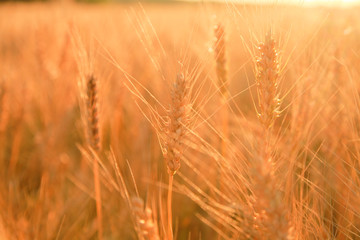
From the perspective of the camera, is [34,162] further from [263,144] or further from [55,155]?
[263,144]

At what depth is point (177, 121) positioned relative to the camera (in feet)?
2.76

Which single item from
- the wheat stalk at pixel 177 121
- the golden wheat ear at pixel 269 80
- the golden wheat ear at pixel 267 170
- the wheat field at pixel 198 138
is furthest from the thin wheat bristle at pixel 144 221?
the golden wheat ear at pixel 269 80

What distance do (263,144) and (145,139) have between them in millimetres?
1113

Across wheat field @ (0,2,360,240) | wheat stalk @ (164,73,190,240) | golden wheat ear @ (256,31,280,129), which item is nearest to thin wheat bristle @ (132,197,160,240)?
wheat field @ (0,2,360,240)

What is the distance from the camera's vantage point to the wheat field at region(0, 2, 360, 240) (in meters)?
0.84

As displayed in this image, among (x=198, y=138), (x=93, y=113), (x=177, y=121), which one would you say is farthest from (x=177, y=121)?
(x=93, y=113)

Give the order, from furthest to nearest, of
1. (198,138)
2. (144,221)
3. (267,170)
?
(198,138) → (144,221) → (267,170)

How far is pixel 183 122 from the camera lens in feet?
2.78

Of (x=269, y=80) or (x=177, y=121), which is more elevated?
(x=269, y=80)

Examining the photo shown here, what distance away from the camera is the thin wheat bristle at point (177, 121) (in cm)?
84

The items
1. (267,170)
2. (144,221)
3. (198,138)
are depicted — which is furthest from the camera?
(198,138)

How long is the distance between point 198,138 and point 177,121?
8.7 inches

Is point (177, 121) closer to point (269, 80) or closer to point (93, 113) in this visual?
point (269, 80)

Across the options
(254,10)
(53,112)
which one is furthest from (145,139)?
(254,10)
